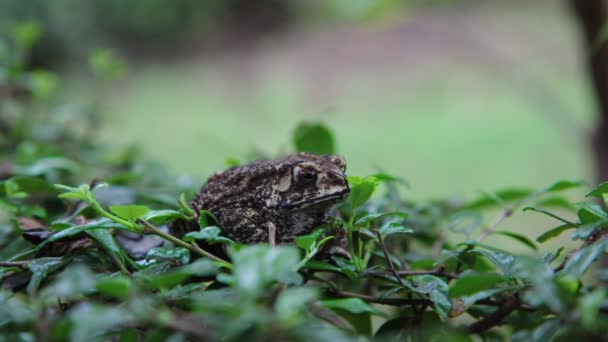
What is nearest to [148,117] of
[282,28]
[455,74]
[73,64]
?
[73,64]

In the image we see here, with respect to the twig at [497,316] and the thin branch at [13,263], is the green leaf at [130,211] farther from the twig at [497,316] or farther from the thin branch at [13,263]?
the twig at [497,316]

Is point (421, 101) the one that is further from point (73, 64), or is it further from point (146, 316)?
point (146, 316)

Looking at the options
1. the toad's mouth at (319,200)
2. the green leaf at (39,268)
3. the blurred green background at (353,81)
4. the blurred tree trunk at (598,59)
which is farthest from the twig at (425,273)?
the blurred green background at (353,81)

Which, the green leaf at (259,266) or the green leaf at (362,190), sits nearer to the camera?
the green leaf at (259,266)

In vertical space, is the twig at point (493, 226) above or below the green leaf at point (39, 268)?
above

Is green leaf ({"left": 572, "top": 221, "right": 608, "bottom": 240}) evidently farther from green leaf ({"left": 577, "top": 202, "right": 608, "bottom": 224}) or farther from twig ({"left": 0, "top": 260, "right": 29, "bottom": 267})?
twig ({"left": 0, "top": 260, "right": 29, "bottom": 267})

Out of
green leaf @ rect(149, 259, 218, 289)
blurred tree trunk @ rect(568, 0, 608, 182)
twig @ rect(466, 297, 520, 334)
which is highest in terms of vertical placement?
blurred tree trunk @ rect(568, 0, 608, 182)

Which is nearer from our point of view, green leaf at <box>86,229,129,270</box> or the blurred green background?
green leaf at <box>86,229,129,270</box>

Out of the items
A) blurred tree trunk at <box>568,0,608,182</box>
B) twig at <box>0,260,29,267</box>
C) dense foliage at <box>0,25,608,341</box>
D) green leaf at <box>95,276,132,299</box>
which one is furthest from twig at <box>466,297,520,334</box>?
blurred tree trunk at <box>568,0,608,182</box>
